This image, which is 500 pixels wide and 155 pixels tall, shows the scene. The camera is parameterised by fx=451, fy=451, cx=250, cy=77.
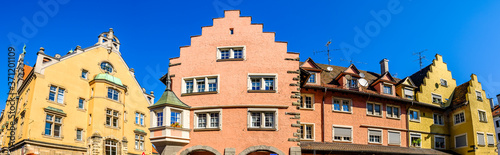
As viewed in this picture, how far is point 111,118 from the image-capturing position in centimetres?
4688

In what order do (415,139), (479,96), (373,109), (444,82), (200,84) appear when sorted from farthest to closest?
(444,82)
(479,96)
(415,139)
(373,109)
(200,84)

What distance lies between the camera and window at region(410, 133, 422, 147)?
142ft

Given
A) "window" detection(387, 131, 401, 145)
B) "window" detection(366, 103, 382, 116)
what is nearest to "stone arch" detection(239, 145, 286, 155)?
"window" detection(366, 103, 382, 116)

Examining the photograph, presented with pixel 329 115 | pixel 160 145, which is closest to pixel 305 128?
pixel 329 115

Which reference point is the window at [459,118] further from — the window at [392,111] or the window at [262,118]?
the window at [262,118]

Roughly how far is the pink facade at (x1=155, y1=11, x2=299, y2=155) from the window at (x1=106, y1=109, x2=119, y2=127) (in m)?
16.6

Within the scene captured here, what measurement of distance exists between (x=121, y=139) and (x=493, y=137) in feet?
129

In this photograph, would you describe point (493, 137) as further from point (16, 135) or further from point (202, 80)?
point (16, 135)

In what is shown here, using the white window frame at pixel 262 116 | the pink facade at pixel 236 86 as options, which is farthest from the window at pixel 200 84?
the white window frame at pixel 262 116

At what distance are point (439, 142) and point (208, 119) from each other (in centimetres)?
2710

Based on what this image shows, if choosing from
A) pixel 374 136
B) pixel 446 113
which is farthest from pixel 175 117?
pixel 446 113

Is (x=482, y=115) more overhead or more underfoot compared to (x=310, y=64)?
more underfoot

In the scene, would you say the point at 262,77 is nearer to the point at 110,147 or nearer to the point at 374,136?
the point at 374,136

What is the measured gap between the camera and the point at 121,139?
47750 mm
